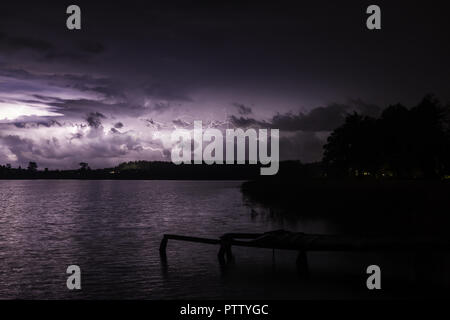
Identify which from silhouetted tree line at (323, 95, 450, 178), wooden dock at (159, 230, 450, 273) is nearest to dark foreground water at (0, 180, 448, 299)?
wooden dock at (159, 230, 450, 273)

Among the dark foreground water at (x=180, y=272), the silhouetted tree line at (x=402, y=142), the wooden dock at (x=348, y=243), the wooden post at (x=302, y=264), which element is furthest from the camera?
the silhouetted tree line at (x=402, y=142)

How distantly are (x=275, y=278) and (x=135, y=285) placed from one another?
22.4 ft

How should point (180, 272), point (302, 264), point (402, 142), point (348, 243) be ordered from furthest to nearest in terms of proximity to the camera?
point (402, 142) → point (180, 272) → point (302, 264) → point (348, 243)

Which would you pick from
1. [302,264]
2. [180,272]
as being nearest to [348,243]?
[302,264]

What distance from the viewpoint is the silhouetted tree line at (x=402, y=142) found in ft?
301

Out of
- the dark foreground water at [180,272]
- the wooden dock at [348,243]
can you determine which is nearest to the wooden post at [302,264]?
the wooden dock at [348,243]

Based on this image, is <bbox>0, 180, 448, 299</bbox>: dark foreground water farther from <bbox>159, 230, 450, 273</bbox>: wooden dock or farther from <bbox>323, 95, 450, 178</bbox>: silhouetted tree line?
<bbox>323, 95, 450, 178</bbox>: silhouetted tree line

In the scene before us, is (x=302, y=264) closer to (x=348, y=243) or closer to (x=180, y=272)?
(x=348, y=243)

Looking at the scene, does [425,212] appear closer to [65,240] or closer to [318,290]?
[318,290]

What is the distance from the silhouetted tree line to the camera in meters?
91.6

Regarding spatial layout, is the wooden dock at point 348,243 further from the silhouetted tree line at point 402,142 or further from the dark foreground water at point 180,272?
the silhouetted tree line at point 402,142

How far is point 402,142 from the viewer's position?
307ft

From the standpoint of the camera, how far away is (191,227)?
49406 mm
